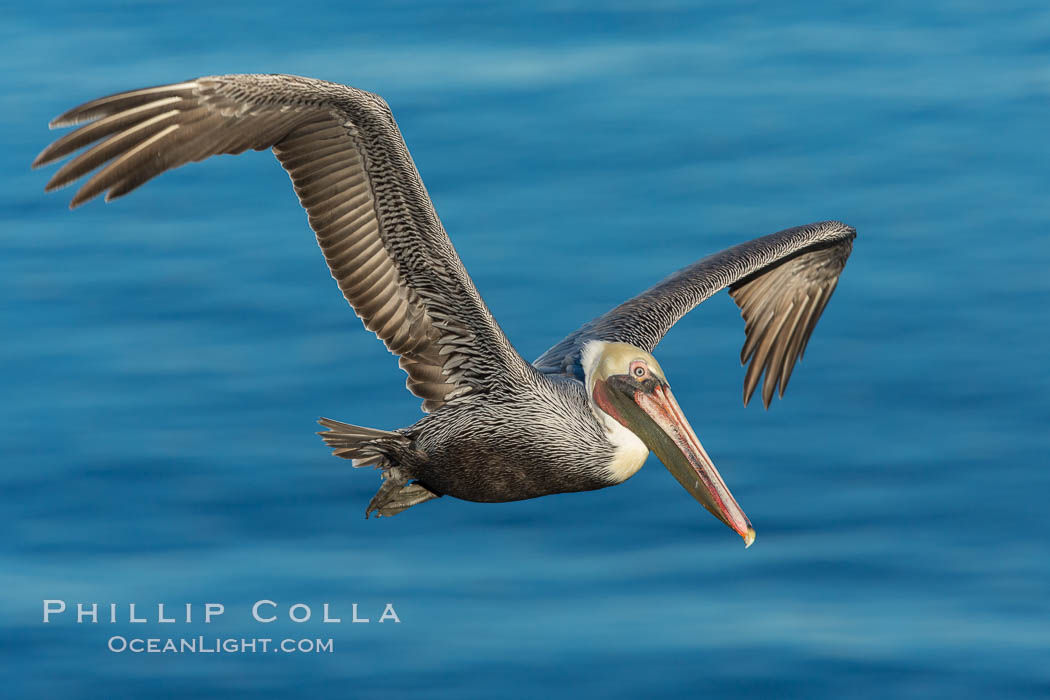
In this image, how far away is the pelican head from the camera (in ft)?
36.5

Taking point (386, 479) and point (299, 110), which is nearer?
point (299, 110)

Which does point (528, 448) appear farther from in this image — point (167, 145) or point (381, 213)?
point (167, 145)

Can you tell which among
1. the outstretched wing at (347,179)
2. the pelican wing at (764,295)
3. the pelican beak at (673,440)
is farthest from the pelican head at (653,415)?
the pelican wing at (764,295)

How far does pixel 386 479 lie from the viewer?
463 inches

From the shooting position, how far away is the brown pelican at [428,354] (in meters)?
10.9

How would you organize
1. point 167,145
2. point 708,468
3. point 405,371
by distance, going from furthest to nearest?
1. point 405,371
2. point 708,468
3. point 167,145

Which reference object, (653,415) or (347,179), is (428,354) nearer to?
(347,179)

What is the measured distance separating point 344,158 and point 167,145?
1.24 metres

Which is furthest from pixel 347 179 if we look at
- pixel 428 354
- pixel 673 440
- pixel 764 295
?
pixel 764 295

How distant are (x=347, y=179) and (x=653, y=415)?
→ 7.99 feet

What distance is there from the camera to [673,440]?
11312 millimetres

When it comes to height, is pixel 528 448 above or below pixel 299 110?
below

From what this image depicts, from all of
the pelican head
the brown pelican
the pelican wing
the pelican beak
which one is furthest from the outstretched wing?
the pelican wing

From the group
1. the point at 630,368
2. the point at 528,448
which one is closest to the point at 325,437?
the point at 528,448
